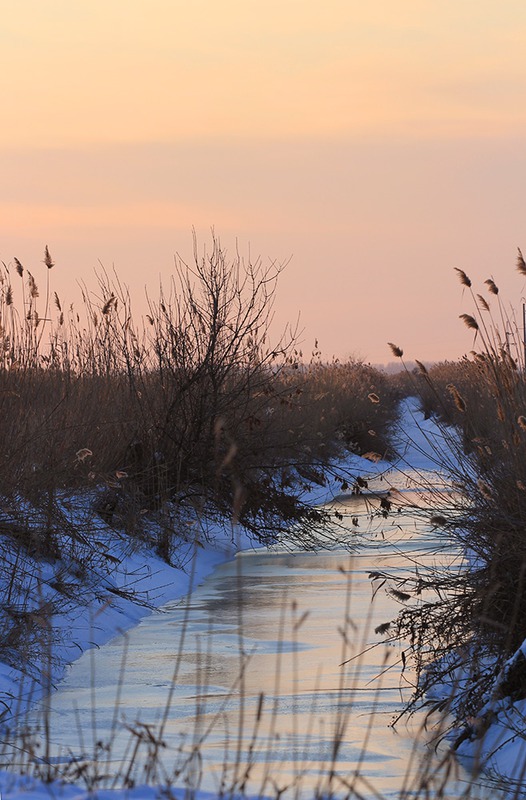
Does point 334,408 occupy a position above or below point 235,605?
above

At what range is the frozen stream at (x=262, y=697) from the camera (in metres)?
4.34

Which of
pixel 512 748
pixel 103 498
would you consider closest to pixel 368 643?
pixel 512 748

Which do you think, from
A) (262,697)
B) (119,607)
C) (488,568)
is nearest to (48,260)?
(119,607)

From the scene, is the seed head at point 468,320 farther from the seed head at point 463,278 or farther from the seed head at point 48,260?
the seed head at point 48,260

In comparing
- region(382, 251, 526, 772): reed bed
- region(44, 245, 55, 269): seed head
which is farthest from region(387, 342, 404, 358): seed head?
region(44, 245, 55, 269): seed head

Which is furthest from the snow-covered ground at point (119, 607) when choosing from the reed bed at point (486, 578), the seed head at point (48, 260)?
the seed head at point (48, 260)

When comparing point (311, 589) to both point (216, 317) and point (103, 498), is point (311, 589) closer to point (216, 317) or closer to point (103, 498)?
point (103, 498)

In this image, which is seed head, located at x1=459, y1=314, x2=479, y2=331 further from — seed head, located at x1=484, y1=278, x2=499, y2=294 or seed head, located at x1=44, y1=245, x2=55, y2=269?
seed head, located at x1=44, y1=245, x2=55, y2=269

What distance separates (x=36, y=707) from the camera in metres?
6.07

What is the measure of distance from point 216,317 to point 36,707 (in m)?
6.26

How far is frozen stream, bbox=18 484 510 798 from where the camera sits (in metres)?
4.34

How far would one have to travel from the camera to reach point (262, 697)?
290cm

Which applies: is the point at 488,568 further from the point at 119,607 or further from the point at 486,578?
the point at 119,607

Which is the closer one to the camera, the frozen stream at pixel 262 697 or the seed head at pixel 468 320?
the frozen stream at pixel 262 697
